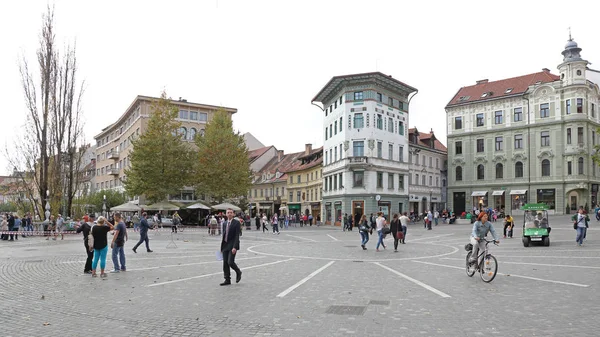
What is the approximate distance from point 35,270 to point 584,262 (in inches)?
704

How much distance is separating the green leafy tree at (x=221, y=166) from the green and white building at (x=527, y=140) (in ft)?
103

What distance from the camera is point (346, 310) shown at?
9000 millimetres

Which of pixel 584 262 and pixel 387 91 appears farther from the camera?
pixel 387 91

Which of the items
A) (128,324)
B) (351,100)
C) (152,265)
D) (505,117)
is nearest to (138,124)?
(351,100)

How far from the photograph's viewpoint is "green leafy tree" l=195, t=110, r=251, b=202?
52.7 meters

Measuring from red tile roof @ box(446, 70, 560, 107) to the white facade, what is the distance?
43.6 feet

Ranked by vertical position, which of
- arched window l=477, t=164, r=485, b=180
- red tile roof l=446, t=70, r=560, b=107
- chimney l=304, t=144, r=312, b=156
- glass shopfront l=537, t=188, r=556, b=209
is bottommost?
glass shopfront l=537, t=188, r=556, b=209

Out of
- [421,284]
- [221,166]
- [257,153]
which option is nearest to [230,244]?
[421,284]

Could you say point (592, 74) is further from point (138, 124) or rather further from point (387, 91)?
point (138, 124)

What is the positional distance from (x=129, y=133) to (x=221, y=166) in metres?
29.8

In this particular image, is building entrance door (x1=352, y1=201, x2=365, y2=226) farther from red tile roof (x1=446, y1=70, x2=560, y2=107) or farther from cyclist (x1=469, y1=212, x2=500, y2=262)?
cyclist (x1=469, y1=212, x2=500, y2=262)

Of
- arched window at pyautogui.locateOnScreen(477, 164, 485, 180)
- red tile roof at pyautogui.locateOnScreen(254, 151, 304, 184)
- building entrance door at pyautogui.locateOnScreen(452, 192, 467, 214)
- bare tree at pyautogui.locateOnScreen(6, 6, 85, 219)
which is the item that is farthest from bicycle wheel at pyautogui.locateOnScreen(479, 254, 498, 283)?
red tile roof at pyautogui.locateOnScreen(254, 151, 304, 184)

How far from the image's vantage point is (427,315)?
8.54 metres

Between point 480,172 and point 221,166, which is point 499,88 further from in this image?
point 221,166
